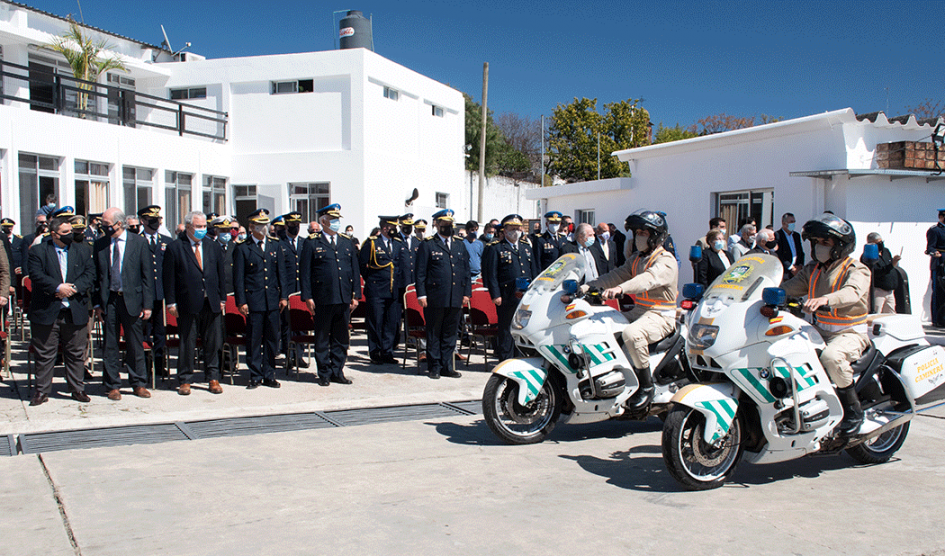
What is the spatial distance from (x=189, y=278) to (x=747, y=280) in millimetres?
5682

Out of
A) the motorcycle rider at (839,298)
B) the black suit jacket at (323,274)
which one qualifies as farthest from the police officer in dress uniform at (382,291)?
the motorcycle rider at (839,298)

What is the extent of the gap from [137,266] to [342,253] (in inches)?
90.3

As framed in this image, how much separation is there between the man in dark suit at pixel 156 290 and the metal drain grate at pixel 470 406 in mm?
3387

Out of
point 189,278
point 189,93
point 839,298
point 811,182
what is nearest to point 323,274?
point 189,278

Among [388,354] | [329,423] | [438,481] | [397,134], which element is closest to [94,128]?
[397,134]

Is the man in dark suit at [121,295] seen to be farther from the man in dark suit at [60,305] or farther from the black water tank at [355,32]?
the black water tank at [355,32]

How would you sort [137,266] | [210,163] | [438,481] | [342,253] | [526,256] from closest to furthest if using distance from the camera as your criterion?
[438,481]
[137,266]
[342,253]
[526,256]
[210,163]

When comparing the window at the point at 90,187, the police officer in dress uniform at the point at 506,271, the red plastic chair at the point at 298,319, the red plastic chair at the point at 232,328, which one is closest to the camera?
the red plastic chair at the point at 232,328

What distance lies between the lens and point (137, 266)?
26.5ft

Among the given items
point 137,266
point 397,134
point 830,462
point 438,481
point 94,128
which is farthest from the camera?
point 397,134

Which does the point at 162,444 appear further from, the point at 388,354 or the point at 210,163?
the point at 210,163

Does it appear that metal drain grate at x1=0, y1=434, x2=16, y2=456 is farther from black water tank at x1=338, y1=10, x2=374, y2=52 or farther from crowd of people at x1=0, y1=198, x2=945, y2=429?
black water tank at x1=338, y1=10, x2=374, y2=52

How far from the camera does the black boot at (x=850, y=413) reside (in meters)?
5.31

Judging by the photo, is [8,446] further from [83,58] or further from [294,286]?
[83,58]
